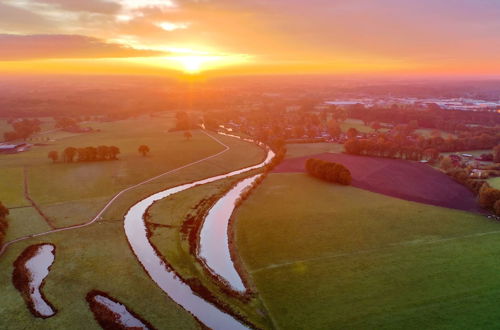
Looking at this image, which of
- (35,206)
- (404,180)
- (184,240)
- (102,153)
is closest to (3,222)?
(35,206)

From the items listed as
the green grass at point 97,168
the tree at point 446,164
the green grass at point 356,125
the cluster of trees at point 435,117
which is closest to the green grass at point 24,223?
the green grass at point 97,168

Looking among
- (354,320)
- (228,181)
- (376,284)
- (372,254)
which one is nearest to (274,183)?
(228,181)

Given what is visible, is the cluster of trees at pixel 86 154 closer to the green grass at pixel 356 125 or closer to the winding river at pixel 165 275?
the winding river at pixel 165 275

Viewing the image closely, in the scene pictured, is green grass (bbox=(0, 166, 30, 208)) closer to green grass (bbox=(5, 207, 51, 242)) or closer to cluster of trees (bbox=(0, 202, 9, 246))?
green grass (bbox=(5, 207, 51, 242))

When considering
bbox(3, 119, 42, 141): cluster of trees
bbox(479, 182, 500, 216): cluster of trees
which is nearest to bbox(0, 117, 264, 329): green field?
bbox(3, 119, 42, 141): cluster of trees

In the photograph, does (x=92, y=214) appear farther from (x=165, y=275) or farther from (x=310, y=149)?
(x=310, y=149)

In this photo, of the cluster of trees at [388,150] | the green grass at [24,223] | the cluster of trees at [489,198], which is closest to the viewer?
the green grass at [24,223]
